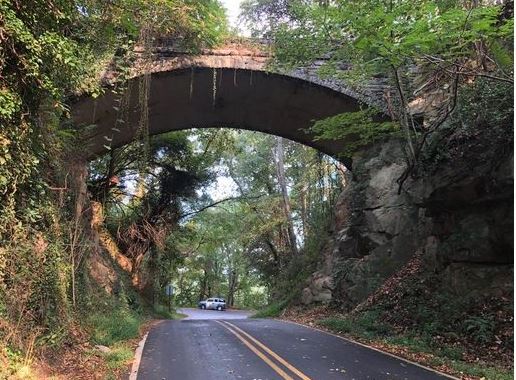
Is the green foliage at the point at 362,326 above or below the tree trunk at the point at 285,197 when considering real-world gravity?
below

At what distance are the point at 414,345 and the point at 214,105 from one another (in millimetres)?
10781

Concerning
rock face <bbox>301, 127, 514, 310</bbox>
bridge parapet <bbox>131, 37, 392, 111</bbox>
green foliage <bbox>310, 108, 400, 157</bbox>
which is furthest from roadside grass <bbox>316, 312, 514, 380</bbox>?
bridge parapet <bbox>131, 37, 392, 111</bbox>

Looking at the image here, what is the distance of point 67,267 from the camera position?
977 centimetres

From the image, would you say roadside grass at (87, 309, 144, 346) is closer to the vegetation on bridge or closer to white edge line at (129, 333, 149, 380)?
the vegetation on bridge

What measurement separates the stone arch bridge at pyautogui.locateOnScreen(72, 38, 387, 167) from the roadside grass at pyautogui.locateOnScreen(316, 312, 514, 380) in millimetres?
7214

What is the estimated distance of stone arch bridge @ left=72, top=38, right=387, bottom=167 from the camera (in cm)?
1538

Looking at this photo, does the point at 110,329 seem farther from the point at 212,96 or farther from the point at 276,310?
the point at 276,310

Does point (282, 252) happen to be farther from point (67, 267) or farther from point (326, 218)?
point (67, 267)

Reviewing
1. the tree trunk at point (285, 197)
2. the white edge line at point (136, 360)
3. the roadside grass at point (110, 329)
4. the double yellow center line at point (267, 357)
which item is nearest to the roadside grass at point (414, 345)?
the double yellow center line at point (267, 357)

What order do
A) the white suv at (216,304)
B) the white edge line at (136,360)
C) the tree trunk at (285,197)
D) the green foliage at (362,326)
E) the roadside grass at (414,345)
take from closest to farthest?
the white edge line at (136,360)
the roadside grass at (414,345)
the green foliage at (362,326)
the tree trunk at (285,197)
the white suv at (216,304)

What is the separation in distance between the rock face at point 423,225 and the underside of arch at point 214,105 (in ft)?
8.75

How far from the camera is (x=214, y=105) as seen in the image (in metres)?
17.8

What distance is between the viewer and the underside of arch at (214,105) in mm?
15773

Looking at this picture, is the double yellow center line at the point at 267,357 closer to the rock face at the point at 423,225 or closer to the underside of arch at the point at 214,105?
the rock face at the point at 423,225
